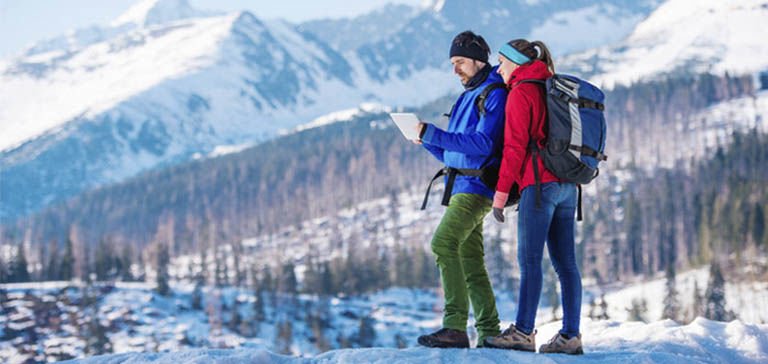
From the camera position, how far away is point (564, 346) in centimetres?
1126

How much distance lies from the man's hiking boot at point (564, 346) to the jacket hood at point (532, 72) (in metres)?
3.17

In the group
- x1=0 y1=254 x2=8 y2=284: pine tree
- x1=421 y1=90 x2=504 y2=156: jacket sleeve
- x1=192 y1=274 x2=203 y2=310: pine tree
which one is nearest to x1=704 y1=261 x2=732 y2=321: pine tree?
x1=192 y1=274 x2=203 y2=310: pine tree

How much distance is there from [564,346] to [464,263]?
1.57m

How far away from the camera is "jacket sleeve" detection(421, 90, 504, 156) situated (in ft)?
35.7

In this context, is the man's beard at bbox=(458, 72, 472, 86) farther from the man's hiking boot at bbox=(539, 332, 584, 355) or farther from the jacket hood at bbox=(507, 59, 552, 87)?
the man's hiking boot at bbox=(539, 332, 584, 355)

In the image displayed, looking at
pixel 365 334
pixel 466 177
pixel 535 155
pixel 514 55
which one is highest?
pixel 514 55

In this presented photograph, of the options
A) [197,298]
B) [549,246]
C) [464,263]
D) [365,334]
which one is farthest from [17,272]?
[549,246]

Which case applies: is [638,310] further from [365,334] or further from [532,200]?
[532,200]

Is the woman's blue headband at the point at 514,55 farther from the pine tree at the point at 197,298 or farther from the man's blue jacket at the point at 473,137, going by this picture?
the pine tree at the point at 197,298

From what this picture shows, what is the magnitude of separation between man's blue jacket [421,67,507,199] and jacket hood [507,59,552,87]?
36 centimetres

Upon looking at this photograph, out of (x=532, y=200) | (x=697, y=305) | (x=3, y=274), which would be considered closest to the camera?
(x=532, y=200)

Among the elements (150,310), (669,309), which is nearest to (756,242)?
(669,309)

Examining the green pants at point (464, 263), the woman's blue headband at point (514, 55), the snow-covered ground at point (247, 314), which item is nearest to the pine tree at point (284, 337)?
the snow-covered ground at point (247, 314)

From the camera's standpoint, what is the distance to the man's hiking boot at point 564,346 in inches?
443
